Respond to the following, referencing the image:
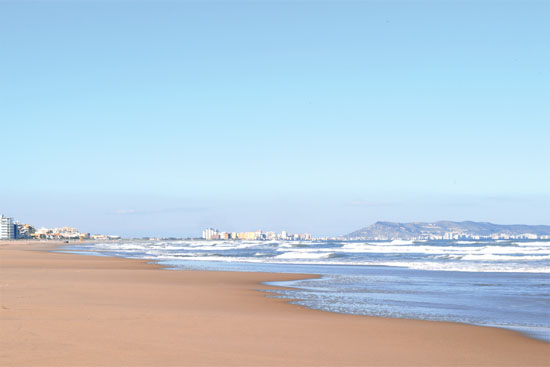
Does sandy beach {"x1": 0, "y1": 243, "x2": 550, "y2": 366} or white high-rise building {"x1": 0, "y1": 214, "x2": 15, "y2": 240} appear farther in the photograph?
white high-rise building {"x1": 0, "y1": 214, "x2": 15, "y2": 240}

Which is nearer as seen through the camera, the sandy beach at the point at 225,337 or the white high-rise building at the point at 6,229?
the sandy beach at the point at 225,337

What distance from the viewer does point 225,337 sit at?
306 inches

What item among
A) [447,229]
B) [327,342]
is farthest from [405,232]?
[327,342]

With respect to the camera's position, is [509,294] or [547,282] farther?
[547,282]

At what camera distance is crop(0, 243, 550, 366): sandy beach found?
6.52 meters

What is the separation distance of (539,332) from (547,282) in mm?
10709

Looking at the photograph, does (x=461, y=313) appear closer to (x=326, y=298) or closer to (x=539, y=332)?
(x=539, y=332)

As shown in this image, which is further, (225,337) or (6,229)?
(6,229)

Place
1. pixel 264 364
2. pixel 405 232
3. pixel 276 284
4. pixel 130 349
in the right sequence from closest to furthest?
pixel 264 364 → pixel 130 349 → pixel 276 284 → pixel 405 232

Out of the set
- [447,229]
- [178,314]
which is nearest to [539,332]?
[178,314]

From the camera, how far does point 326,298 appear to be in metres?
13.7

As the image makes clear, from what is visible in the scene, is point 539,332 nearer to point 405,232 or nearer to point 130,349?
point 130,349

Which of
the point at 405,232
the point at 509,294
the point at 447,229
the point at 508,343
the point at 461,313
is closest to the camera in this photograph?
the point at 508,343

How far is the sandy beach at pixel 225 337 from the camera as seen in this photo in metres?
6.52
